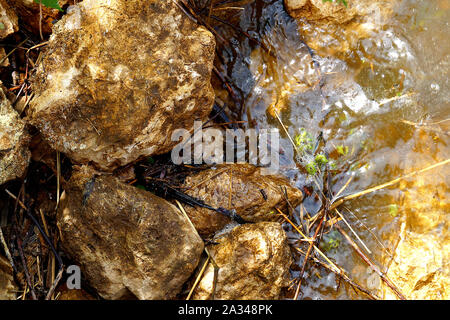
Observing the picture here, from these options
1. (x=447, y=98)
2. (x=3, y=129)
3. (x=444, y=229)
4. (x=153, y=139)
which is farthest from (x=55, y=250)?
(x=447, y=98)

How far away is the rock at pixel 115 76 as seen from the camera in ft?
8.68

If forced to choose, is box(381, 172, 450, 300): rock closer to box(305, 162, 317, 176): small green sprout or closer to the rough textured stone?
box(305, 162, 317, 176): small green sprout

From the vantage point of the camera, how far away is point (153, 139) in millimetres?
2902

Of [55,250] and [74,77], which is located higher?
[74,77]

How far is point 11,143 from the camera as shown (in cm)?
274

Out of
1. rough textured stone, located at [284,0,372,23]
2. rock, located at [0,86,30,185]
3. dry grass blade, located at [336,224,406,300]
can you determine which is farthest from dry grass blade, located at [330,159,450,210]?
rock, located at [0,86,30,185]

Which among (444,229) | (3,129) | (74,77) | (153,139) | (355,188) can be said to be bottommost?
(444,229)

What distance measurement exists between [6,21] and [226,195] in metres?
2.22

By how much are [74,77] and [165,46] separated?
→ 2.32ft

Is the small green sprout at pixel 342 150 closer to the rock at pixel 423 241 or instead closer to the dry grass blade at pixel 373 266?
the rock at pixel 423 241

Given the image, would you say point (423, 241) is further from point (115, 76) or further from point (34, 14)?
point (34, 14)

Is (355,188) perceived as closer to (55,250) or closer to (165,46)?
(165,46)

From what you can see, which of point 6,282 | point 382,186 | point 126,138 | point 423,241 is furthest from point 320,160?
point 6,282

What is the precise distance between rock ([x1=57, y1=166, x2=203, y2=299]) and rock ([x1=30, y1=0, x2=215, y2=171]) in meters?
0.30
